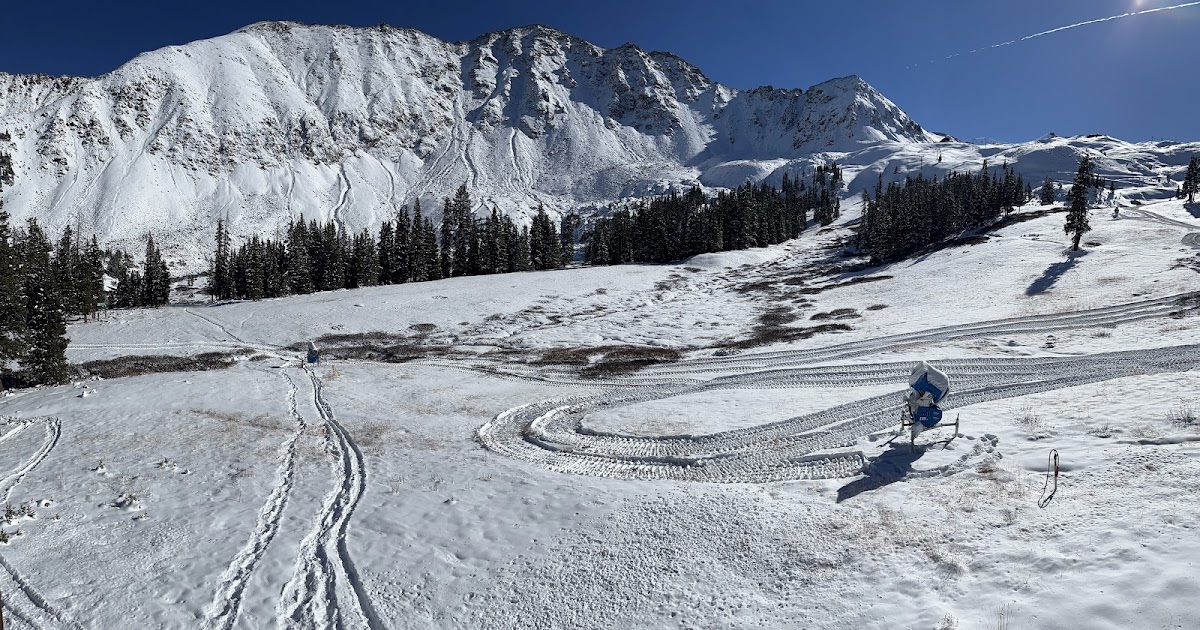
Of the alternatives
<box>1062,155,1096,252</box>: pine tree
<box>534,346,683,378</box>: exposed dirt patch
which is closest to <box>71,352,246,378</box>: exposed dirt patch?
<box>534,346,683,378</box>: exposed dirt patch

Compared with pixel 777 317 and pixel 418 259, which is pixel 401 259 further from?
pixel 777 317

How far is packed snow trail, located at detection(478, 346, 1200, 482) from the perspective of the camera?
1606 cm

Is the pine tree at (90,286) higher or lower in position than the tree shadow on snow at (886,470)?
higher

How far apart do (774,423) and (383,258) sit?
9183cm

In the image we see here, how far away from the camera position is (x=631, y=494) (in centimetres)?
1443

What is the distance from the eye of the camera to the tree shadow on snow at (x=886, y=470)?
43.3 feet

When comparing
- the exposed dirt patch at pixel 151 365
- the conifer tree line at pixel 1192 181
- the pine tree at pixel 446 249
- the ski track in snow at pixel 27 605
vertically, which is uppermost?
the conifer tree line at pixel 1192 181

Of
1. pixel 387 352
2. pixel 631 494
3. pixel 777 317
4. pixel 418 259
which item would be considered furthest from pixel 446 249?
pixel 631 494

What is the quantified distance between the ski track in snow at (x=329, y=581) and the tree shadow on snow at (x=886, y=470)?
10.1 metres

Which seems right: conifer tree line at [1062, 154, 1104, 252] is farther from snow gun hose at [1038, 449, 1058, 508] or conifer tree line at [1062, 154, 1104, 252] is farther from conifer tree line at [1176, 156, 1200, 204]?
conifer tree line at [1176, 156, 1200, 204]

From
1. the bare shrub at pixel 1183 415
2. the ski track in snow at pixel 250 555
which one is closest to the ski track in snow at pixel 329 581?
the ski track in snow at pixel 250 555

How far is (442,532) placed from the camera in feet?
42.7

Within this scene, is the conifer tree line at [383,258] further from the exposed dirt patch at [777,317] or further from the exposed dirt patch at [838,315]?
the exposed dirt patch at [838,315]

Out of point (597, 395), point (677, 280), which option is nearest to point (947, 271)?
point (677, 280)
